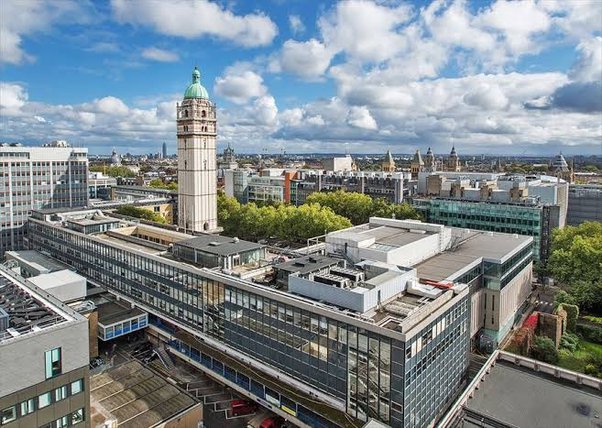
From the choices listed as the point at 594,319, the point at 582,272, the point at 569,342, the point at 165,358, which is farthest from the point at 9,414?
the point at 582,272

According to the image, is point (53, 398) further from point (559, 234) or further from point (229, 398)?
point (559, 234)

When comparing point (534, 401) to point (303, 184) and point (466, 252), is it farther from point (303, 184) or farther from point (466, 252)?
point (303, 184)

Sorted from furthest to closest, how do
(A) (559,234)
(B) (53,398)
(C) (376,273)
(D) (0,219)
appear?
(D) (0,219), (A) (559,234), (C) (376,273), (B) (53,398)

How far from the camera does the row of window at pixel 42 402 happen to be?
91.4 feet

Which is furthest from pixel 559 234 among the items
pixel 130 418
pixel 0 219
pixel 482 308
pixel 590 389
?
pixel 0 219

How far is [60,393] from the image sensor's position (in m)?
30.2

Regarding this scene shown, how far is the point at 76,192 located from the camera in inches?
4309

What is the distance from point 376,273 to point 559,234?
191 ft

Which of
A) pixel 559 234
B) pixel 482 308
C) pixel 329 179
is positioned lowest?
pixel 482 308

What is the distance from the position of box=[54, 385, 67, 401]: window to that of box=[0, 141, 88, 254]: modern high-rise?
3245 inches

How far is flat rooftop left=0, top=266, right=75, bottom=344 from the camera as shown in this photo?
30.3 m

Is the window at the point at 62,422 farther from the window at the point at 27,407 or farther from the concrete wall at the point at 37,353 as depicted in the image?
the concrete wall at the point at 37,353

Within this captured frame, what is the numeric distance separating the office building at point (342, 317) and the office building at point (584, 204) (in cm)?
6616

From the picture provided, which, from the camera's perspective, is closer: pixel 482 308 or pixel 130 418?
pixel 130 418
